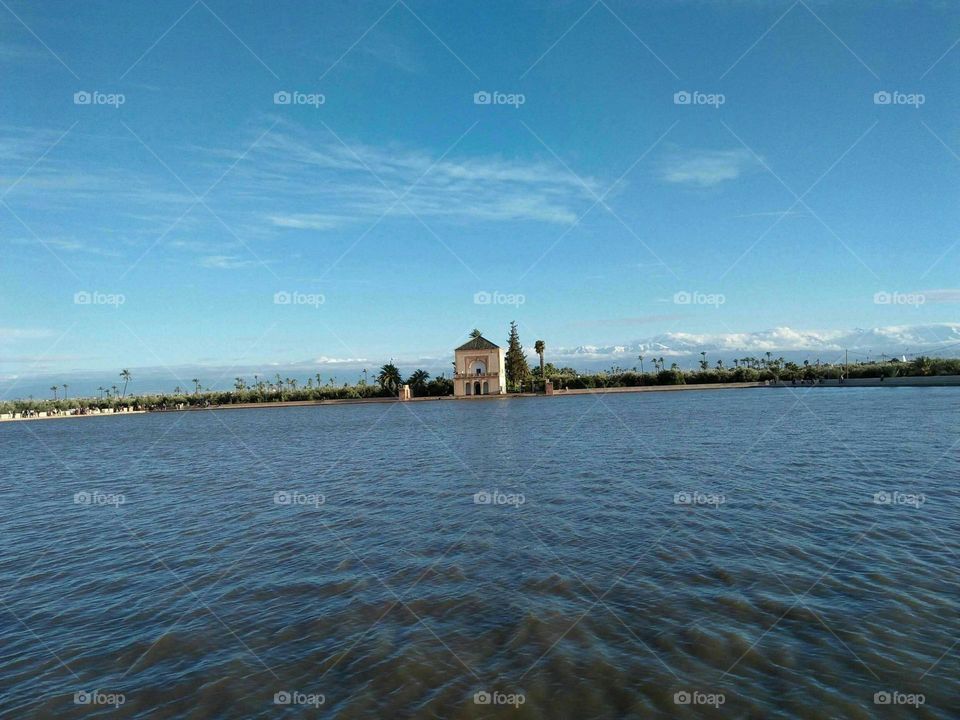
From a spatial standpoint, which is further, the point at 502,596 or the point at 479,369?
the point at 479,369

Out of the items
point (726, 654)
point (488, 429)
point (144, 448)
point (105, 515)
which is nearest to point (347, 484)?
point (105, 515)

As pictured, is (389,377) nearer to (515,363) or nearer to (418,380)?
(418,380)

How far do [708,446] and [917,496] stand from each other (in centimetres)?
1309

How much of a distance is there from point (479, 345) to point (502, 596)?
354 ft

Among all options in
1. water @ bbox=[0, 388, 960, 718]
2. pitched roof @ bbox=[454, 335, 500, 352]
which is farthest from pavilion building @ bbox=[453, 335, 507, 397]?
water @ bbox=[0, 388, 960, 718]

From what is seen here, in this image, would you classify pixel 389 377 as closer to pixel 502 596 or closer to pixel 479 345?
pixel 479 345

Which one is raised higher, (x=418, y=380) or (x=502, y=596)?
(x=418, y=380)

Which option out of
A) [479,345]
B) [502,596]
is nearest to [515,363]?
[479,345]

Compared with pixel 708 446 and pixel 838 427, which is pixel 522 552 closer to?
pixel 708 446

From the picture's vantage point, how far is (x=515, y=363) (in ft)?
419

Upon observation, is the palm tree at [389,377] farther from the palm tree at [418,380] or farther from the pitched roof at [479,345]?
the pitched roof at [479,345]

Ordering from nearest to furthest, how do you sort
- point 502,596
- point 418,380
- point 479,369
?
1. point 502,596
2. point 479,369
3. point 418,380

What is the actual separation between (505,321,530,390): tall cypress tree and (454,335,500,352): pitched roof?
38.9 feet

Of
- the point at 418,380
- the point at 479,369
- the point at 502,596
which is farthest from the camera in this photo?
the point at 418,380
